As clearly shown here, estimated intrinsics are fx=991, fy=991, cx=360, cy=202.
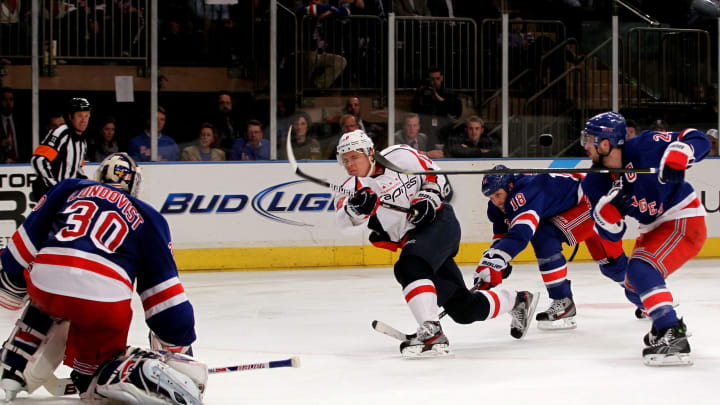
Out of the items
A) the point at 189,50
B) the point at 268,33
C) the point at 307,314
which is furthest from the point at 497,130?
the point at 307,314

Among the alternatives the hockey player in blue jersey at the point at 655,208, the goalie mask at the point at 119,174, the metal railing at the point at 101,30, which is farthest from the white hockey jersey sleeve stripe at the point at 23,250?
the metal railing at the point at 101,30

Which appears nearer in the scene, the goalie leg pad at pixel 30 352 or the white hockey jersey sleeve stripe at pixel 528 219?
the goalie leg pad at pixel 30 352

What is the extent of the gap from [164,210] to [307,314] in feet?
7.37

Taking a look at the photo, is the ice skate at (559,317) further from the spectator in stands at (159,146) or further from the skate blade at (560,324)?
the spectator in stands at (159,146)

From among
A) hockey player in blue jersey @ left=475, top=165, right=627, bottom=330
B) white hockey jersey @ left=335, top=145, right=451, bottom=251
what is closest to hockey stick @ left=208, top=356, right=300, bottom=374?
white hockey jersey @ left=335, top=145, right=451, bottom=251

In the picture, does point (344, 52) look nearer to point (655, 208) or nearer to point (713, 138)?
point (713, 138)

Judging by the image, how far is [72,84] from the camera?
7.33 m

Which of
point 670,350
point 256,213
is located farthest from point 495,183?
point 256,213

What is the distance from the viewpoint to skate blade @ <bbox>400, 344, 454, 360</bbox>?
396 centimetres

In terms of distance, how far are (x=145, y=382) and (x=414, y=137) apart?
527 centimetres

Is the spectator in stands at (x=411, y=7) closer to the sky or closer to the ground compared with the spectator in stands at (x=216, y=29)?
closer to the sky

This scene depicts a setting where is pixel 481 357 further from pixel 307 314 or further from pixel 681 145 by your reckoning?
pixel 307 314

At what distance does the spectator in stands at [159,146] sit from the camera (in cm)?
727

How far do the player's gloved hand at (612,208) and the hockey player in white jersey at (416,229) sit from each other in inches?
22.5
